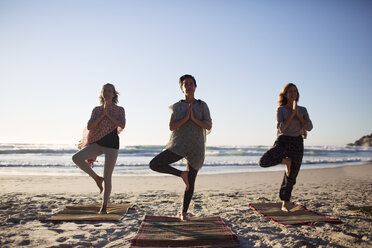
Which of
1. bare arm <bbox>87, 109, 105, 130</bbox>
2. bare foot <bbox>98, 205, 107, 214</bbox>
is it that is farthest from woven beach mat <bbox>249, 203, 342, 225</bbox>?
bare arm <bbox>87, 109, 105, 130</bbox>

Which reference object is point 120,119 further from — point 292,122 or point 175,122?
point 292,122

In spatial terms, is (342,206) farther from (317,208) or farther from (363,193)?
(363,193)

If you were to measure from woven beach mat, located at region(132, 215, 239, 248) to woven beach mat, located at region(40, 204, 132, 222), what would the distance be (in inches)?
23.5

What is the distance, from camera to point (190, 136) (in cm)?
346

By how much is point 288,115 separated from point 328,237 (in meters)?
1.79

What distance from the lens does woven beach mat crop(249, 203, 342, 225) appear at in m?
3.57

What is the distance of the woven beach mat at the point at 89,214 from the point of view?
148 inches

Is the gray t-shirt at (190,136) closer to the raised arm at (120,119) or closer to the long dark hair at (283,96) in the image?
the raised arm at (120,119)

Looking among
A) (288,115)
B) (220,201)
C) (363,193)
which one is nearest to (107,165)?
(220,201)

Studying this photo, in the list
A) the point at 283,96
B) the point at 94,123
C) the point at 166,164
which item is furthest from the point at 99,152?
the point at 283,96

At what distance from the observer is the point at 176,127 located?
3.42 meters

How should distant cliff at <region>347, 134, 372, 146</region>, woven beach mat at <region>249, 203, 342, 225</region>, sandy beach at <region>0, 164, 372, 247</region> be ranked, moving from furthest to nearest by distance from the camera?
distant cliff at <region>347, 134, 372, 146</region> < woven beach mat at <region>249, 203, 342, 225</region> < sandy beach at <region>0, 164, 372, 247</region>

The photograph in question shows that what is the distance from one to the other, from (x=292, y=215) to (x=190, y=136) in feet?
6.92

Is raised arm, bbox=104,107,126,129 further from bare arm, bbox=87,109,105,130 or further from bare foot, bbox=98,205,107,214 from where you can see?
bare foot, bbox=98,205,107,214
